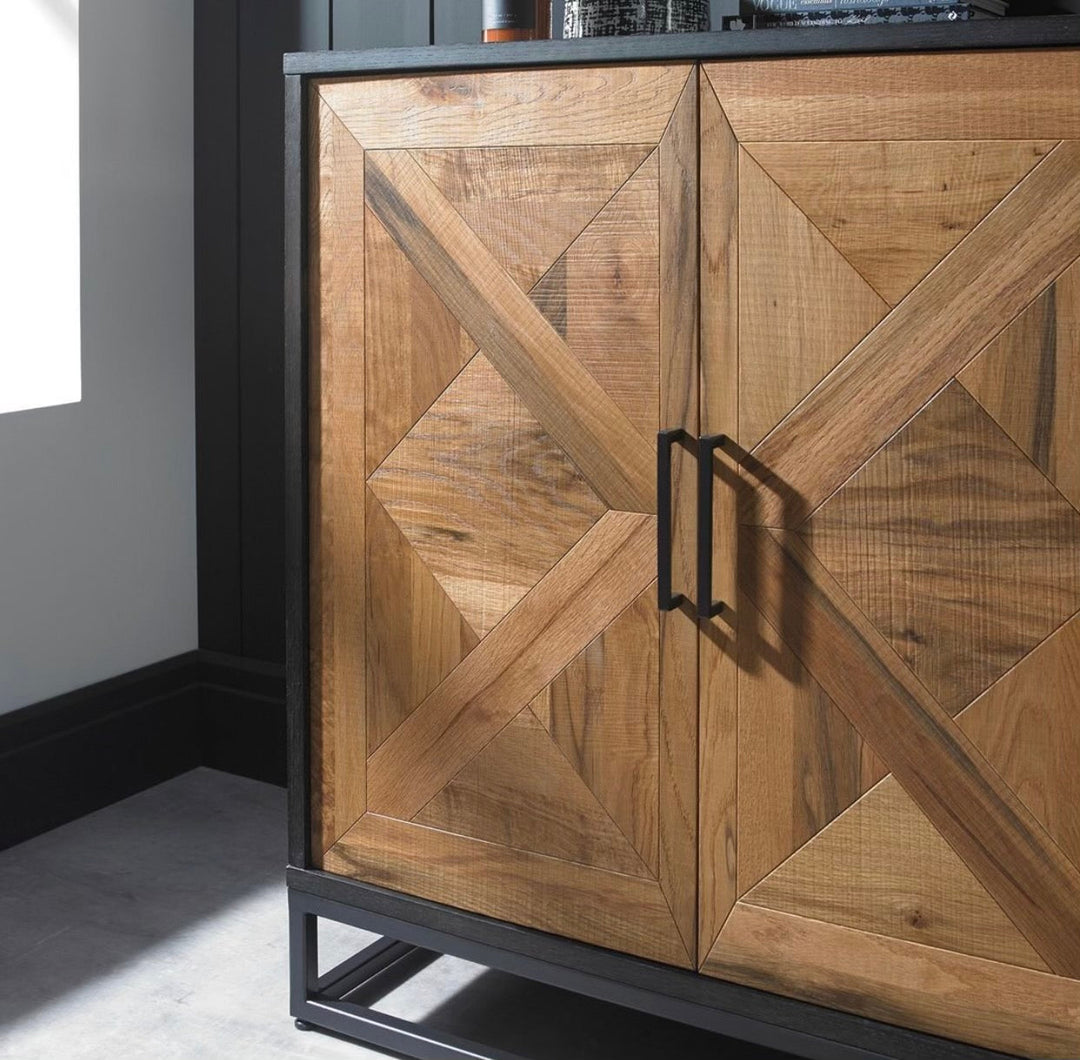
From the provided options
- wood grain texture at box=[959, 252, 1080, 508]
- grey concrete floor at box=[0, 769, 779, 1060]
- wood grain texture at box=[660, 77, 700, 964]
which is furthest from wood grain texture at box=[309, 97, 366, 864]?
wood grain texture at box=[959, 252, 1080, 508]

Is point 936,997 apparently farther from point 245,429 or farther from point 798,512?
point 245,429

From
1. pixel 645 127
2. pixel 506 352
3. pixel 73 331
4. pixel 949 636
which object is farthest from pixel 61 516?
pixel 949 636

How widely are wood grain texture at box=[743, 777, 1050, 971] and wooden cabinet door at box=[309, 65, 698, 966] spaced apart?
0.16 metres

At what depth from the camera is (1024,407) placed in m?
1.56

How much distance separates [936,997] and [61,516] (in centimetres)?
189

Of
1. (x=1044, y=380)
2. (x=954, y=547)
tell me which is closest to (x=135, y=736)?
(x=954, y=547)

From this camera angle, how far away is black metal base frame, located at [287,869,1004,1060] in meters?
1.74

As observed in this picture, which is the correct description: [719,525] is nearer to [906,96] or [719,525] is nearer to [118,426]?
[906,96]

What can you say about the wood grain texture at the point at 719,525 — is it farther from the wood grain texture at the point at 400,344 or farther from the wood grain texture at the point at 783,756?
the wood grain texture at the point at 400,344

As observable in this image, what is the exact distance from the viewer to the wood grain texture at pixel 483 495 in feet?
6.06

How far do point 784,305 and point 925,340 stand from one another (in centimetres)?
16

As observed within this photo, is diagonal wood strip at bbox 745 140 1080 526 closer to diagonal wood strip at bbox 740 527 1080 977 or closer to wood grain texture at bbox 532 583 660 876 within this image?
diagonal wood strip at bbox 740 527 1080 977

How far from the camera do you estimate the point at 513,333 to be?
1.84 m

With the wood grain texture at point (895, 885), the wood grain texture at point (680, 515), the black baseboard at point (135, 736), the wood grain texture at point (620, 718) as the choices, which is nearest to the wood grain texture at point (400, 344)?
the wood grain texture at point (680, 515)
